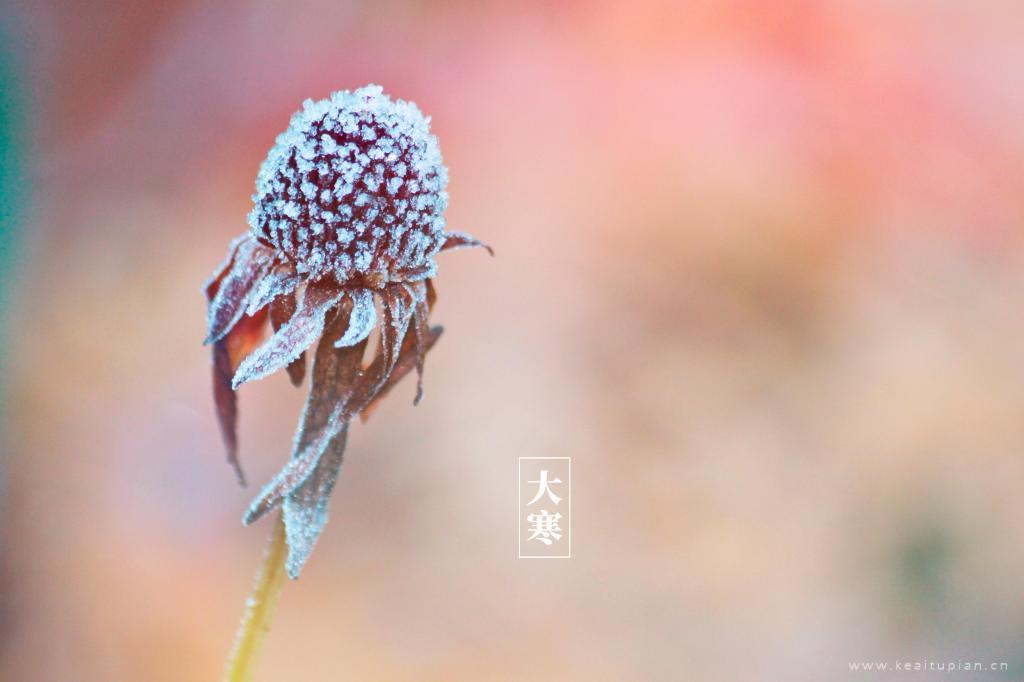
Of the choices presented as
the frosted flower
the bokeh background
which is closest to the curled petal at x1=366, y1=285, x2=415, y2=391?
the frosted flower

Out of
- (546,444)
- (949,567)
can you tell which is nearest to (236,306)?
(546,444)

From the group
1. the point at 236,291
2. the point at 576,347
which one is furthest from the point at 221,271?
the point at 576,347

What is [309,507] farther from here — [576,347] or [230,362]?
[576,347]

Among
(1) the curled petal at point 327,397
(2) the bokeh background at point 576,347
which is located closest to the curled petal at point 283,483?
(1) the curled petal at point 327,397

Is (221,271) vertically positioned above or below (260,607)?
above

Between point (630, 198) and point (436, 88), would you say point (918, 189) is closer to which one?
point (630, 198)

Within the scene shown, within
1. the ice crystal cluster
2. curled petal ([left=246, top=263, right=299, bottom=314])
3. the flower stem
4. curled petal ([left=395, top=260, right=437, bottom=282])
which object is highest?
the ice crystal cluster

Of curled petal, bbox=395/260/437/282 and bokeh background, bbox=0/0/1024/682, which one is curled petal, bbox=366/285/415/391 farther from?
bokeh background, bbox=0/0/1024/682
